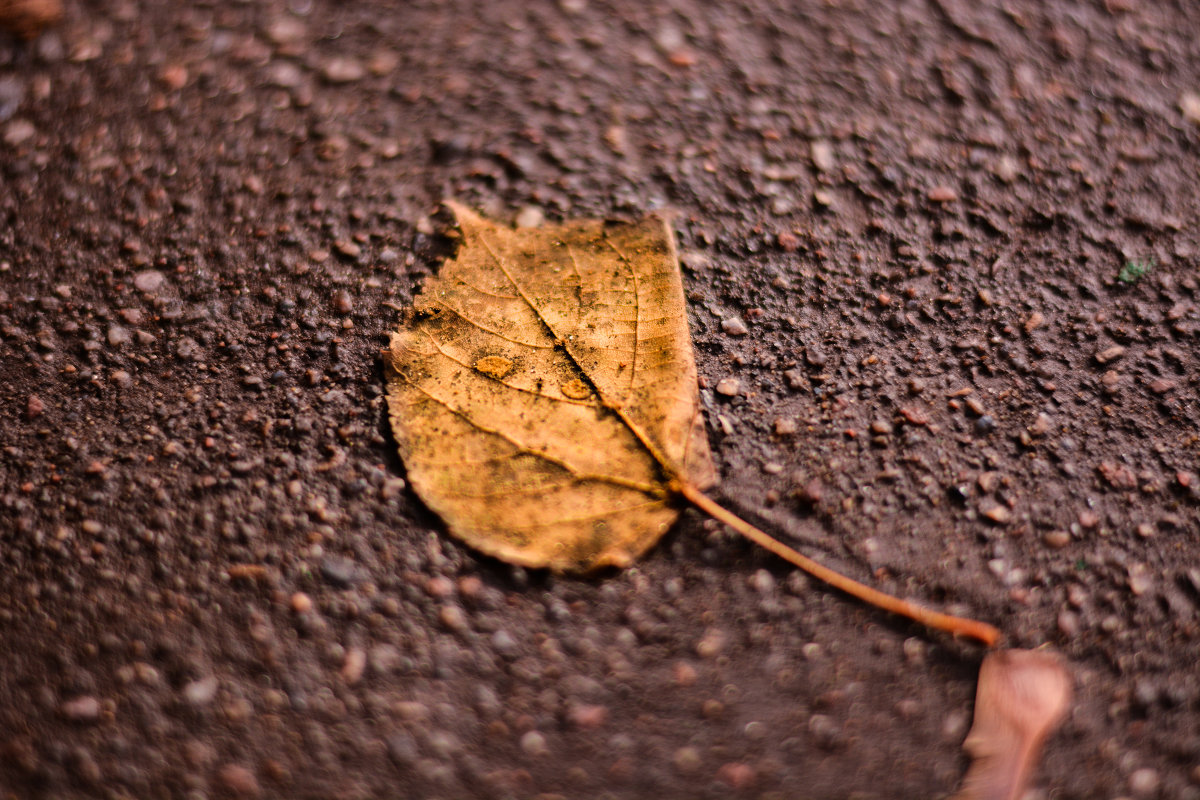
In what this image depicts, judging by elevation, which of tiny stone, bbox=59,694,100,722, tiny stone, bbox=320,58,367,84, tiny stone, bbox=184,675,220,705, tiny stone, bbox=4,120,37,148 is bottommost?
tiny stone, bbox=59,694,100,722

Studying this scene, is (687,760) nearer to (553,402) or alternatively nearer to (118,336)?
(553,402)

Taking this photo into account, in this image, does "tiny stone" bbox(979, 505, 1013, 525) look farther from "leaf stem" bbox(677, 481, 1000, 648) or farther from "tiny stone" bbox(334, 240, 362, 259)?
"tiny stone" bbox(334, 240, 362, 259)

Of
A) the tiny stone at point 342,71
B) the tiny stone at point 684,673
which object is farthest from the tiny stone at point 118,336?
the tiny stone at point 684,673

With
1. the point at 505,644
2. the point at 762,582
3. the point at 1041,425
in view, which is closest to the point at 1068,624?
the point at 1041,425

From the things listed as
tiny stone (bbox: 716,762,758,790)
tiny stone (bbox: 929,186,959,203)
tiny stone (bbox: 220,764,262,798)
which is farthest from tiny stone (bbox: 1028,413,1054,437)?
tiny stone (bbox: 220,764,262,798)

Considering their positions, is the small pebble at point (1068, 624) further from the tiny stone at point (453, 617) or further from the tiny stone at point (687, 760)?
the tiny stone at point (453, 617)
